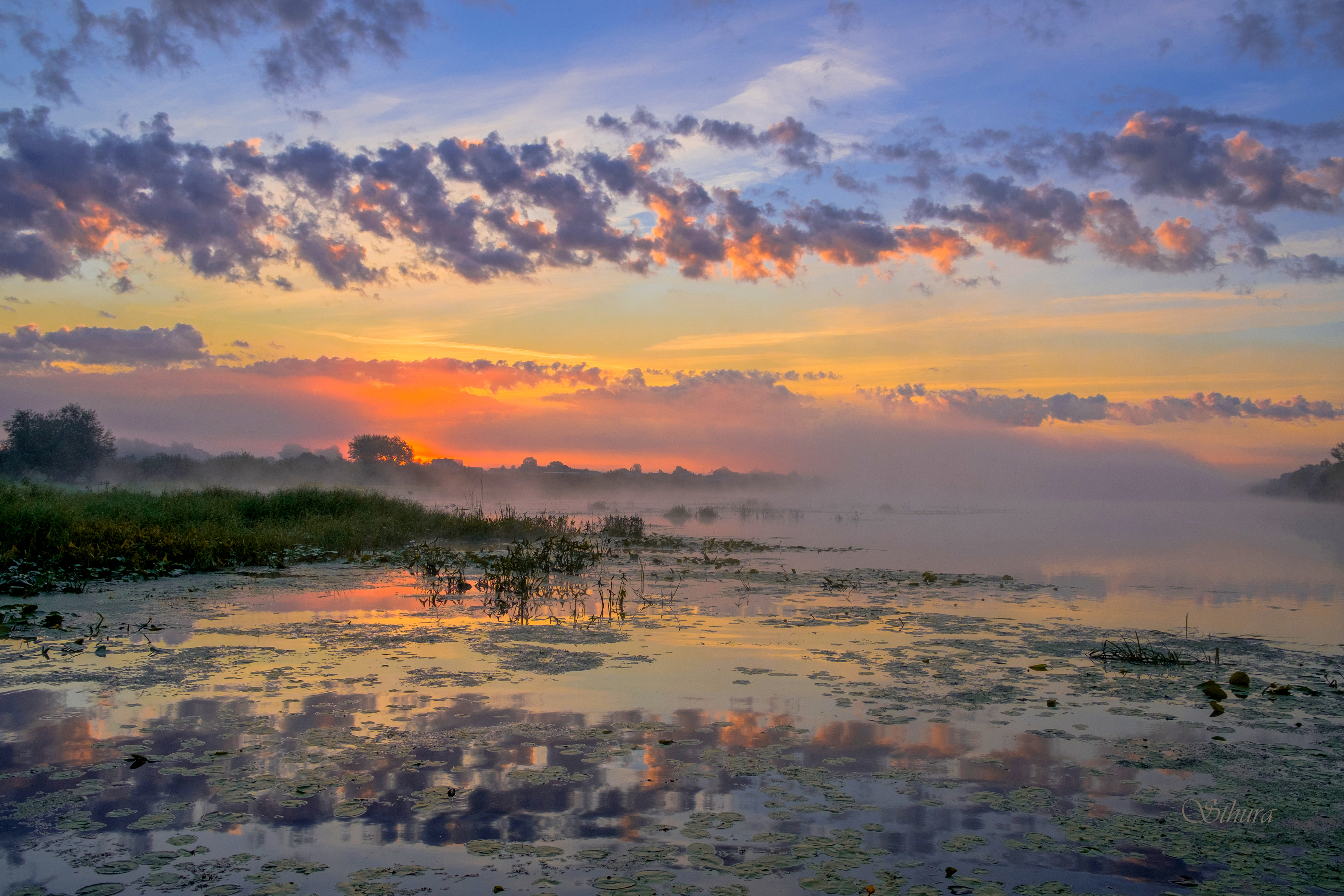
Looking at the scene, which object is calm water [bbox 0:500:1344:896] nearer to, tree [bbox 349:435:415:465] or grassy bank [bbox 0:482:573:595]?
grassy bank [bbox 0:482:573:595]

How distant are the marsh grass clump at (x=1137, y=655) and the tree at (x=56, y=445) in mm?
58743

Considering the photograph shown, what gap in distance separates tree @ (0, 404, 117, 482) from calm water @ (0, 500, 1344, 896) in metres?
48.5

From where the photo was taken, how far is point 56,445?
5091cm

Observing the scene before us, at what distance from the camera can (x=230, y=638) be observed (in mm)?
9156

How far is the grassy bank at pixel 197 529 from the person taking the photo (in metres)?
13.6

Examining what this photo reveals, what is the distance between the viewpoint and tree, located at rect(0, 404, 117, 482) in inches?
1977

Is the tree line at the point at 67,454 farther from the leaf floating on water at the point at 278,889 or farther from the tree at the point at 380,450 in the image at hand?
the leaf floating on water at the point at 278,889

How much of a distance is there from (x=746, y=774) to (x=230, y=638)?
21.8 feet

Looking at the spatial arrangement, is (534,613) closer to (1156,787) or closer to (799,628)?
(799,628)

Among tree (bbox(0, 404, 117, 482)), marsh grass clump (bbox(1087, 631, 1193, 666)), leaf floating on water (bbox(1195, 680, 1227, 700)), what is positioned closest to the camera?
leaf floating on water (bbox(1195, 680, 1227, 700))

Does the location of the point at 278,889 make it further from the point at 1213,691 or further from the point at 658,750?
the point at 1213,691

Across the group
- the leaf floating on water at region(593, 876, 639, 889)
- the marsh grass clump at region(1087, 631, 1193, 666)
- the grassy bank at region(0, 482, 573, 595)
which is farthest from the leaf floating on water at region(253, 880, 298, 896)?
the grassy bank at region(0, 482, 573, 595)

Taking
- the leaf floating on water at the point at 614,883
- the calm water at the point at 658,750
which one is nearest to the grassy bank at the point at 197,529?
the calm water at the point at 658,750

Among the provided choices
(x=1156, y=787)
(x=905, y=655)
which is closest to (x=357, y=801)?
(x=1156, y=787)
